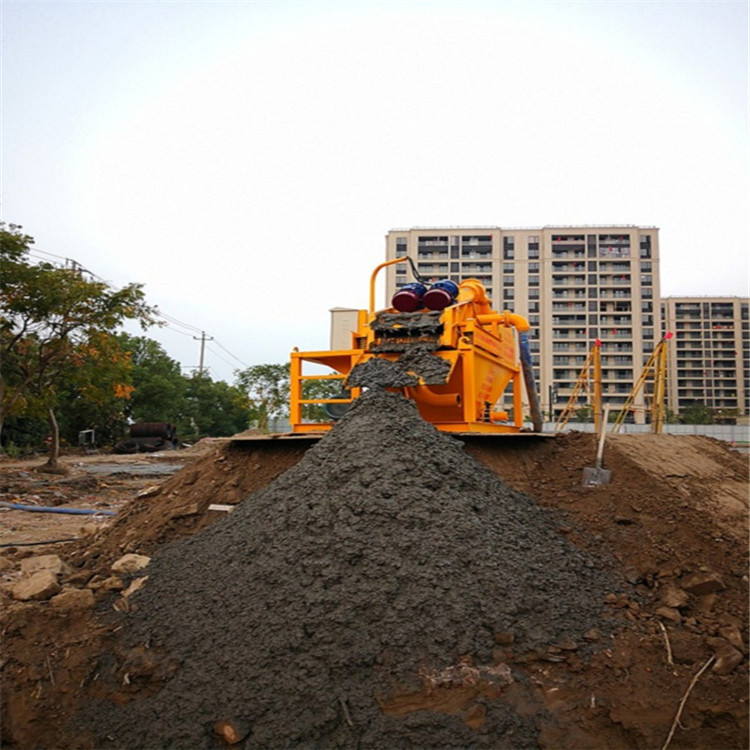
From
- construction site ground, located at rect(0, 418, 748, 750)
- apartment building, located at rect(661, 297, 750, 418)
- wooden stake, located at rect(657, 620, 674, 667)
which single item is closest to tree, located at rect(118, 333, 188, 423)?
construction site ground, located at rect(0, 418, 748, 750)

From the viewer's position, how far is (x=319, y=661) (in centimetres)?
318

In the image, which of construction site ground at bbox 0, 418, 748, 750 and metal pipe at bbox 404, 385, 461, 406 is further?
metal pipe at bbox 404, 385, 461, 406

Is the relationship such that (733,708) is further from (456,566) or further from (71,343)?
(71,343)

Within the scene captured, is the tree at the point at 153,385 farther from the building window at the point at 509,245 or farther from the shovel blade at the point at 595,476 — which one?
the building window at the point at 509,245

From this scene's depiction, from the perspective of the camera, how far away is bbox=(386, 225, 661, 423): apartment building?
69.8m

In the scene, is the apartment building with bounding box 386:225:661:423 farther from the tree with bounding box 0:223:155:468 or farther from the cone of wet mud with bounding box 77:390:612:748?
the cone of wet mud with bounding box 77:390:612:748

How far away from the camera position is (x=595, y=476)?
16.7 ft

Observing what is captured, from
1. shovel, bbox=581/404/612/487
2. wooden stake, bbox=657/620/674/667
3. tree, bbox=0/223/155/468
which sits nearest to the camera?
wooden stake, bbox=657/620/674/667

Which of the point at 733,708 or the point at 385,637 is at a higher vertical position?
the point at 385,637

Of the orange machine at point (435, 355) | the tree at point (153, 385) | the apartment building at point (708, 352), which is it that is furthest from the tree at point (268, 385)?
the apartment building at point (708, 352)

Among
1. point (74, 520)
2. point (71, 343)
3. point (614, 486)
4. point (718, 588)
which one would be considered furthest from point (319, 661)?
point (71, 343)

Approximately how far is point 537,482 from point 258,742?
302cm

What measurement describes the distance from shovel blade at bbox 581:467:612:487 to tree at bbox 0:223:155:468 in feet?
42.2

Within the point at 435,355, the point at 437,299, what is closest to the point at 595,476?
the point at 435,355
